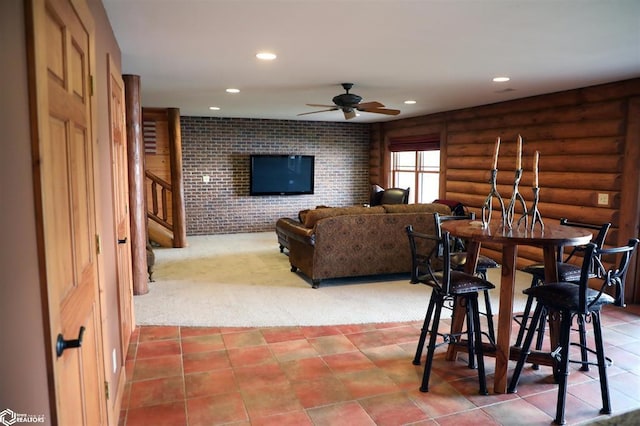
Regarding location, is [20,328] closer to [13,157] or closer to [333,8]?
[13,157]

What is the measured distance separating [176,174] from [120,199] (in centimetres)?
407

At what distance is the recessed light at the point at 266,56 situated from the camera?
355 cm

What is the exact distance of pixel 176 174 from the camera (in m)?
7.32

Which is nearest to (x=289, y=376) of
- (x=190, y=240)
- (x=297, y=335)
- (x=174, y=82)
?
(x=297, y=335)

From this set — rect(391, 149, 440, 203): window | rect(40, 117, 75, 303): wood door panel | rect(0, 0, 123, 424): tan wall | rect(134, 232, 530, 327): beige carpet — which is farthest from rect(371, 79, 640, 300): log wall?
rect(0, 0, 123, 424): tan wall

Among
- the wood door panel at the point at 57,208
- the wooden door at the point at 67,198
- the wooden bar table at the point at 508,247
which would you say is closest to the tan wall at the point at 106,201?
the wooden door at the point at 67,198

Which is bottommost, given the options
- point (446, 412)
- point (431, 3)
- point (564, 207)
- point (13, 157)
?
point (446, 412)

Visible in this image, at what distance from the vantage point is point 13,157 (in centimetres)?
97

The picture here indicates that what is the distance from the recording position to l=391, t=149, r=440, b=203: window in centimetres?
820

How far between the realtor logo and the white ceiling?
2.19 m

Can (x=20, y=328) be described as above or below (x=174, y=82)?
below

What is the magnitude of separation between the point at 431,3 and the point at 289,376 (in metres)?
2.46

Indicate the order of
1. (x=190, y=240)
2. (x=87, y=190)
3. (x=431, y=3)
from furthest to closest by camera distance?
(x=190, y=240) → (x=431, y=3) → (x=87, y=190)

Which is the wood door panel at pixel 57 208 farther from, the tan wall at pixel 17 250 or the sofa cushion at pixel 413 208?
the sofa cushion at pixel 413 208
